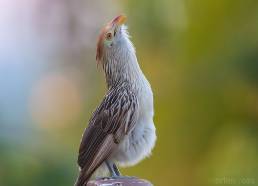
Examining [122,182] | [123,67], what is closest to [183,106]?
[123,67]

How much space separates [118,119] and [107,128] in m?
0.10

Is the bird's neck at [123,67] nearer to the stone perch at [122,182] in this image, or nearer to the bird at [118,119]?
the bird at [118,119]

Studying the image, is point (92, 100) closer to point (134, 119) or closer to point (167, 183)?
point (167, 183)

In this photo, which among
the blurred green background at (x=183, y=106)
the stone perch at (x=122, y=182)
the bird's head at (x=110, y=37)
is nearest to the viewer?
the stone perch at (x=122, y=182)

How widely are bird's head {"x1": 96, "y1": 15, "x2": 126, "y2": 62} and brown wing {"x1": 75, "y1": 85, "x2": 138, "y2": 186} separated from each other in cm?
27

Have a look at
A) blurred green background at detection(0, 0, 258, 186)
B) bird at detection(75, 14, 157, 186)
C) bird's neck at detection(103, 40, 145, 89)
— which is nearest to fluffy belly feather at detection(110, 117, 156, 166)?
bird at detection(75, 14, 157, 186)

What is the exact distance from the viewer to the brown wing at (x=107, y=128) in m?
4.55

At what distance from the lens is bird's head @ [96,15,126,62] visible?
5.01 m

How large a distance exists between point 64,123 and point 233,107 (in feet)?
7.75

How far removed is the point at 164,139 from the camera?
7.76m

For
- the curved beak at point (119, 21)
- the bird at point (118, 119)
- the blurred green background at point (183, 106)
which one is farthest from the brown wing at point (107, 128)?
the blurred green background at point (183, 106)

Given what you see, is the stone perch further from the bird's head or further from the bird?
the bird's head

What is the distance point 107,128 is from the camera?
4.74m

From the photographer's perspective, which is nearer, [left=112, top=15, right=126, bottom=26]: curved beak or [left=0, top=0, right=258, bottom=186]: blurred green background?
[left=112, top=15, right=126, bottom=26]: curved beak
